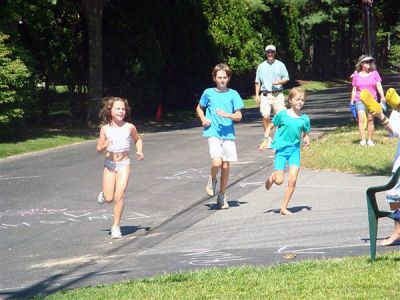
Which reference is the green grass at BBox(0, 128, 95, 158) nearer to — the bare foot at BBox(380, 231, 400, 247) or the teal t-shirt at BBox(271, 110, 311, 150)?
the teal t-shirt at BBox(271, 110, 311, 150)

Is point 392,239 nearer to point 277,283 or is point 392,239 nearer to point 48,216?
point 277,283

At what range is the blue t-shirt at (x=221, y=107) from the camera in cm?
1215

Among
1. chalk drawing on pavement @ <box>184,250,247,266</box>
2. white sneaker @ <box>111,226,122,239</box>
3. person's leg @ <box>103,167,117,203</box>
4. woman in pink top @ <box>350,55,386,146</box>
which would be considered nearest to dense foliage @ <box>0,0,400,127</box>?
woman in pink top @ <box>350,55,386,146</box>

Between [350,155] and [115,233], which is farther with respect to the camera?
[350,155]

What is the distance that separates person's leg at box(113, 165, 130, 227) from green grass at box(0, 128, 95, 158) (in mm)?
9451

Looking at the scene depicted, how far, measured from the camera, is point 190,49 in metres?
33.7

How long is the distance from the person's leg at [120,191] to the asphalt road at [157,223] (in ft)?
0.87

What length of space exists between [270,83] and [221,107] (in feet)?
21.4

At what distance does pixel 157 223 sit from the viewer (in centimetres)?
1145

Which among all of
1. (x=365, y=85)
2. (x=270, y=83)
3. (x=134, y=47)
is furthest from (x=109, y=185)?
(x=134, y=47)

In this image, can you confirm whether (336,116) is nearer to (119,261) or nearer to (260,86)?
(260,86)

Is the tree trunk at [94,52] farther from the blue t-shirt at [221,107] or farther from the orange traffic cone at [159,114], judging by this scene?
the blue t-shirt at [221,107]

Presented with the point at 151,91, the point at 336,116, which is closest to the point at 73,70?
the point at 151,91

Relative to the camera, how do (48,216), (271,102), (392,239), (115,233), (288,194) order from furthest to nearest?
(271,102)
(48,216)
(288,194)
(115,233)
(392,239)
